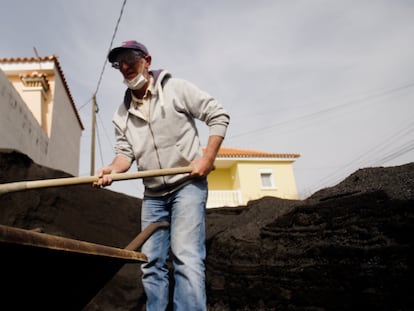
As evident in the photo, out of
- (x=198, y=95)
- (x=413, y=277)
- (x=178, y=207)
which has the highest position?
(x=198, y=95)

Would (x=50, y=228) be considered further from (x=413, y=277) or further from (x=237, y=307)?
(x=413, y=277)

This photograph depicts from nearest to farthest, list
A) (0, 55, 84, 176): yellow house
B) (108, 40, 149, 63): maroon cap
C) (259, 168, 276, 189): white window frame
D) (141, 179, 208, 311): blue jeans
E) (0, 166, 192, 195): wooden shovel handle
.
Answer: (141, 179, 208, 311): blue jeans < (0, 166, 192, 195): wooden shovel handle < (108, 40, 149, 63): maroon cap < (0, 55, 84, 176): yellow house < (259, 168, 276, 189): white window frame

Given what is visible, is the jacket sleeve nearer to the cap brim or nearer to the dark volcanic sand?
the cap brim

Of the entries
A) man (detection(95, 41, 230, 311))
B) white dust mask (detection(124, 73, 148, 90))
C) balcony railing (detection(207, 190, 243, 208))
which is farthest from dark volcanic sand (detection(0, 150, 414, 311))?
balcony railing (detection(207, 190, 243, 208))

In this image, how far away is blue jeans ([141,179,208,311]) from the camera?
1.74m

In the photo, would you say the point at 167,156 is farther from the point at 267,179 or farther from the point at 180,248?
the point at 267,179

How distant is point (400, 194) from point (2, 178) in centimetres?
430

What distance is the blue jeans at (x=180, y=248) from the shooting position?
1743 mm

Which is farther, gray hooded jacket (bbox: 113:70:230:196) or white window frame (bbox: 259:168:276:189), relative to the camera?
white window frame (bbox: 259:168:276:189)

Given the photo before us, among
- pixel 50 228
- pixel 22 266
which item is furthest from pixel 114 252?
pixel 50 228

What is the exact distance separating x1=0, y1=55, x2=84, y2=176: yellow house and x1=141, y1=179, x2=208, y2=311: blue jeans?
506cm

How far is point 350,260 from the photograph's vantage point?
2.46 meters

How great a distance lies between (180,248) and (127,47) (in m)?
1.50

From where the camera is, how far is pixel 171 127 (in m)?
2.14
